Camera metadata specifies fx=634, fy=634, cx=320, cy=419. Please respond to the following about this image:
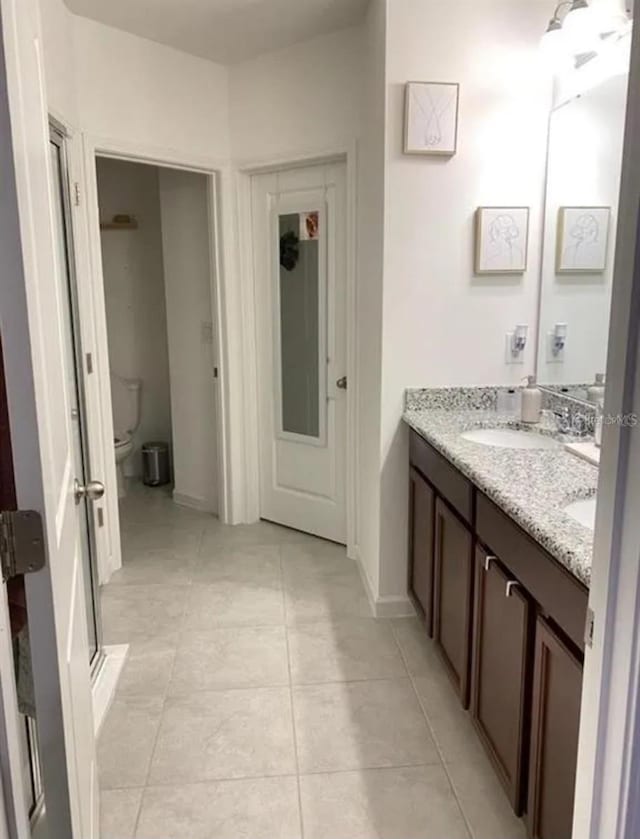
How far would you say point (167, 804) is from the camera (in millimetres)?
1754

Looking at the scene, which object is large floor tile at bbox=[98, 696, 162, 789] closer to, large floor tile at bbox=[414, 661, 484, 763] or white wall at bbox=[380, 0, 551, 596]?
large floor tile at bbox=[414, 661, 484, 763]

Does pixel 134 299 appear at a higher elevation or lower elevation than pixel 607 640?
higher

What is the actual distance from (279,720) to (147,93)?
2.88m

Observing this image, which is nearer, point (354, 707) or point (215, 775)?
point (215, 775)

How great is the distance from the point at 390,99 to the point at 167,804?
8.09ft

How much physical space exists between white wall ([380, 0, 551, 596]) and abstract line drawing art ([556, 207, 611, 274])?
0.15 metres

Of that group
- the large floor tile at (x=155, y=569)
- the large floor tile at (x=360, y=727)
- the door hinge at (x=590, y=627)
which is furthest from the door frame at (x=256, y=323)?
the door hinge at (x=590, y=627)

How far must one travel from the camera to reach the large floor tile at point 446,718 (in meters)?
1.94

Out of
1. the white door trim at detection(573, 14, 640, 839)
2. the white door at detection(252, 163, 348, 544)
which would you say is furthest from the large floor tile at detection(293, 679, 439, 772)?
the white door at detection(252, 163, 348, 544)

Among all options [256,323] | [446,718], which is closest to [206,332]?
[256,323]

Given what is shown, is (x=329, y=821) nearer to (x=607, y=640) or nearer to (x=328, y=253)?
(x=607, y=640)

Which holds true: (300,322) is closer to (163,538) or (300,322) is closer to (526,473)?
(163,538)

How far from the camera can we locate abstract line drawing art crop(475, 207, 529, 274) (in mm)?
2516

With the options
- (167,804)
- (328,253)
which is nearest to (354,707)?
(167,804)
